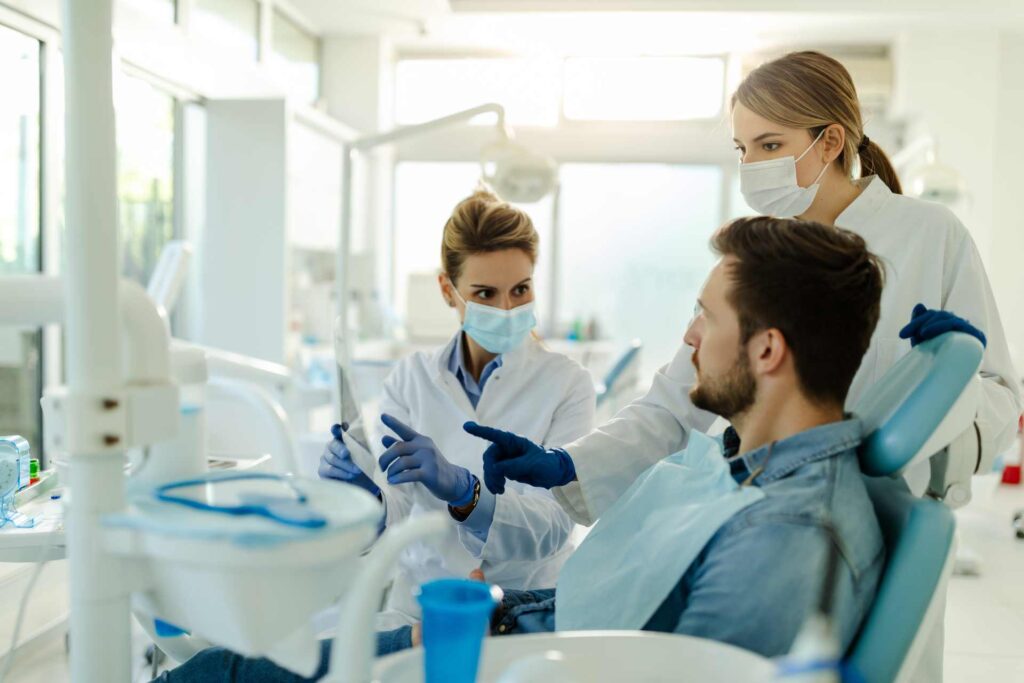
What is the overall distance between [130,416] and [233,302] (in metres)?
3.67

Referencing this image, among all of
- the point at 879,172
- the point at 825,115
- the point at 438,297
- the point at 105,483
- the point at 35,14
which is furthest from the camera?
the point at 438,297

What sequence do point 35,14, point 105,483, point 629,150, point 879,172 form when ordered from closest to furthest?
point 105,483 < point 879,172 < point 35,14 < point 629,150

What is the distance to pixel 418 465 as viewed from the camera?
4.60 feet

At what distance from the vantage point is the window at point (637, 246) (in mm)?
5781

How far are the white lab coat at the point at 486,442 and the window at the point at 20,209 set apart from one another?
1.65 metres

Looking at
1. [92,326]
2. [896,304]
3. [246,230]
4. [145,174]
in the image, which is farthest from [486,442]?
[246,230]

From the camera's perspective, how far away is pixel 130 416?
78 centimetres

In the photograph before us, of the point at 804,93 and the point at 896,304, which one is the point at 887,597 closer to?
the point at 896,304

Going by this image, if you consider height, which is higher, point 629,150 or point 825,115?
point 629,150

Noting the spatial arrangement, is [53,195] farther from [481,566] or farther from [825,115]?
[825,115]

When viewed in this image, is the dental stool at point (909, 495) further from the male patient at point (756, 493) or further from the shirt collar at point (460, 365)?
the shirt collar at point (460, 365)

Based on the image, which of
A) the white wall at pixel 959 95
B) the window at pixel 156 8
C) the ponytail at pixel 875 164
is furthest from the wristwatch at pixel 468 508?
the white wall at pixel 959 95

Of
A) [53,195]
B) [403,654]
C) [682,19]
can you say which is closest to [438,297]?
[682,19]

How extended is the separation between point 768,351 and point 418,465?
0.57 m
